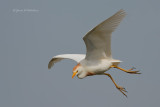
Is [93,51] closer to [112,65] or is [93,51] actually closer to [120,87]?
[112,65]

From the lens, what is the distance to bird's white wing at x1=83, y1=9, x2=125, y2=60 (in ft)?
26.7

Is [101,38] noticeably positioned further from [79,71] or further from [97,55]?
[79,71]

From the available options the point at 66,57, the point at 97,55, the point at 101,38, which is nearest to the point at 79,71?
the point at 97,55

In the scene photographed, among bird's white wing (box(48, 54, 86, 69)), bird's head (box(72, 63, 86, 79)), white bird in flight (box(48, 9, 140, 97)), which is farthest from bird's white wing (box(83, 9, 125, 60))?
bird's white wing (box(48, 54, 86, 69))

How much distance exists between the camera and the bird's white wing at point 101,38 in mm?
8148

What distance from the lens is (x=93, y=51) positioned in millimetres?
9039

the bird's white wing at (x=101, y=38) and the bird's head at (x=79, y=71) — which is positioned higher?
the bird's white wing at (x=101, y=38)

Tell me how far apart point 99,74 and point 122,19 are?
204 cm

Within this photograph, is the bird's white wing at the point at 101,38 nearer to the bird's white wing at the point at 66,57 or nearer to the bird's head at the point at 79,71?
the bird's head at the point at 79,71

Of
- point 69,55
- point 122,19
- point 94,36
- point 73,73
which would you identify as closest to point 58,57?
point 69,55

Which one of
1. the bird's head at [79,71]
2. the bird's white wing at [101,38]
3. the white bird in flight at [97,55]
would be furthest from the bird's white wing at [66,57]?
the bird's white wing at [101,38]

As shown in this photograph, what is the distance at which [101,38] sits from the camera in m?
8.72

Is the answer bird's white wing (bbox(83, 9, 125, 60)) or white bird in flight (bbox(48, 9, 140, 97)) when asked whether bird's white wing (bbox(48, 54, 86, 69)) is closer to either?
white bird in flight (bbox(48, 9, 140, 97))

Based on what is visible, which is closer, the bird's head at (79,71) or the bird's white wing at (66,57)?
the bird's head at (79,71)
